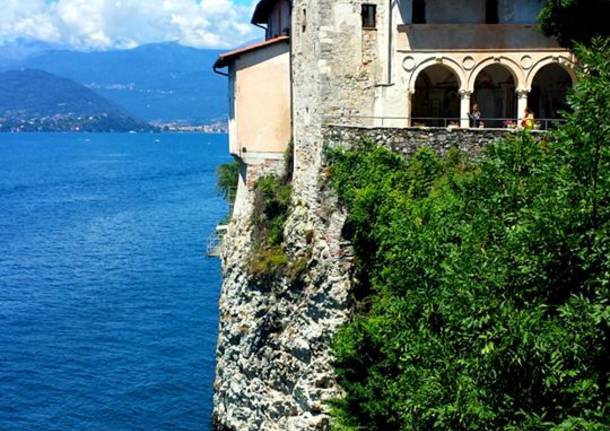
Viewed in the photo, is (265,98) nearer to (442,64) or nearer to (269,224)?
(269,224)

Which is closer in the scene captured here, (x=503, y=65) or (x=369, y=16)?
(x=369, y=16)

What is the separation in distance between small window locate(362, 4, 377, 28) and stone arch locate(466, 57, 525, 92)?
11.7ft

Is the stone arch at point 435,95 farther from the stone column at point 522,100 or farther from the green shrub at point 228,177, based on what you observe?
the green shrub at point 228,177

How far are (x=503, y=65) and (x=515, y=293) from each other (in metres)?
14.8

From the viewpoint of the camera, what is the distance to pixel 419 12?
27.9 m

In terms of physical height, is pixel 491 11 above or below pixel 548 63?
above

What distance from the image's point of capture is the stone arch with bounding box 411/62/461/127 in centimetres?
3041

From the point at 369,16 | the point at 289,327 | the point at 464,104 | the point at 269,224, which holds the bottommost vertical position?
the point at 289,327

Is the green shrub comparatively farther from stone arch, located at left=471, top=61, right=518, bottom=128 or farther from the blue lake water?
stone arch, located at left=471, top=61, right=518, bottom=128

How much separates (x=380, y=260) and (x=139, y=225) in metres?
58.9

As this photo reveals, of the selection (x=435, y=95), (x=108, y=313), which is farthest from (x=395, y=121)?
(x=108, y=313)

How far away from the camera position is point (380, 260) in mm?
22594

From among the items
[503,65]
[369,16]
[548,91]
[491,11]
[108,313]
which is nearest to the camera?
[369,16]

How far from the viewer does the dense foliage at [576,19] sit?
22.8 metres
